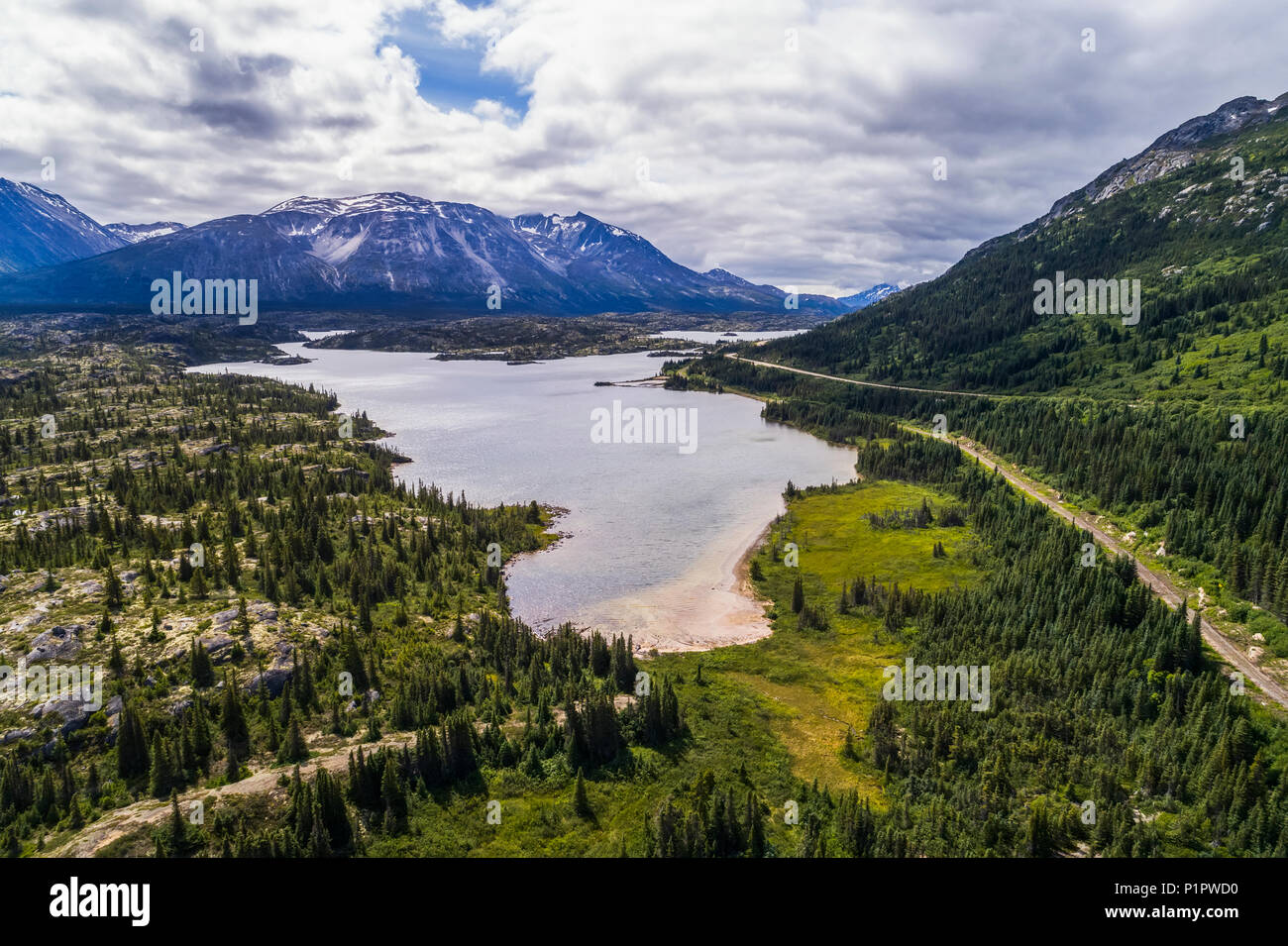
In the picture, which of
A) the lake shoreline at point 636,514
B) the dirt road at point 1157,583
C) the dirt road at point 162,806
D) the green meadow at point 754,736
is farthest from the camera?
the lake shoreline at point 636,514

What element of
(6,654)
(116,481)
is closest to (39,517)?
(116,481)

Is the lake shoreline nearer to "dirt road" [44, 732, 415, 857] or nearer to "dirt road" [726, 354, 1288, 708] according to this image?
"dirt road" [44, 732, 415, 857]

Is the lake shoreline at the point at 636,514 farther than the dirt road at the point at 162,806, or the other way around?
the lake shoreline at the point at 636,514

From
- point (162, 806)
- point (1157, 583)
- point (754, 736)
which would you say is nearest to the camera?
point (162, 806)

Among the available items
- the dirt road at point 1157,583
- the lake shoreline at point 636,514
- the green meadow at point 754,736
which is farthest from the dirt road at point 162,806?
the dirt road at point 1157,583

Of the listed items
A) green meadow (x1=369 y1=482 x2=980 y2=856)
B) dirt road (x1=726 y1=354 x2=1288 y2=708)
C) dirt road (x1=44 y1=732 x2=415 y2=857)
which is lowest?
green meadow (x1=369 y1=482 x2=980 y2=856)

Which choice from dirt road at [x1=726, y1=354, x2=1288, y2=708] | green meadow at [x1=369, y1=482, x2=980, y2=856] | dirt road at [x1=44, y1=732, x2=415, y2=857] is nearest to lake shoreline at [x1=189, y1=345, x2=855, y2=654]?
green meadow at [x1=369, y1=482, x2=980, y2=856]

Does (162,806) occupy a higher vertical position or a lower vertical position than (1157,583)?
lower

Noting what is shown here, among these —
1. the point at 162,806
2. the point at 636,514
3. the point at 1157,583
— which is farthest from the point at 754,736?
the point at 636,514

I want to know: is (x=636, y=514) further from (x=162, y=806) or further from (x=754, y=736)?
(x=162, y=806)

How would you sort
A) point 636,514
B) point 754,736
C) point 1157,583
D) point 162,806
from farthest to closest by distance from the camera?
point 636,514 → point 1157,583 → point 754,736 → point 162,806

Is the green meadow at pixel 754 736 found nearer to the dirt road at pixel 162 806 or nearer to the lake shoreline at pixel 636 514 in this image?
the lake shoreline at pixel 636 514
